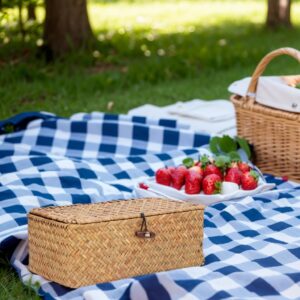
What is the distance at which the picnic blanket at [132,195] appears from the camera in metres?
3.12

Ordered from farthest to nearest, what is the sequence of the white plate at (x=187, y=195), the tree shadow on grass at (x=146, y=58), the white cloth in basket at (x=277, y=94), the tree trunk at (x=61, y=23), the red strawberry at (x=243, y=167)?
the tree trunk at (x=61, y=23)
the tree shadow on grass at (x=146, y=58)
the white cloth in basket at (x=277, y=94)
the red strawberry at (x=243, y=167)
the white plate at (x=187, y=195)

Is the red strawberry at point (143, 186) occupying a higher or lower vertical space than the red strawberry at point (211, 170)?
lower

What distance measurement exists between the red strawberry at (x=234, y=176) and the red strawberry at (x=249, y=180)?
0.02m

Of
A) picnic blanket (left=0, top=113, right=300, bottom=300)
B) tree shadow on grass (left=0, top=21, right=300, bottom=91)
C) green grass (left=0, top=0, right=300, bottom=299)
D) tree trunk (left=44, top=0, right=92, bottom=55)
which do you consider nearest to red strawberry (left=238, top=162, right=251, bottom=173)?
picnic blanket (left=0, top=113, right=300, bottom=300)

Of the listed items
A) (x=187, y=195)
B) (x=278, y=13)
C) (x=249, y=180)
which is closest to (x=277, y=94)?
(x=249, y=180)

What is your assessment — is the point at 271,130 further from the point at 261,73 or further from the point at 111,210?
the point at 111,210

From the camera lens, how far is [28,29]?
8.51 m

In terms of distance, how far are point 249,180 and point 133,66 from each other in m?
3.82

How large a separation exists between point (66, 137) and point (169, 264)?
2.23 meters

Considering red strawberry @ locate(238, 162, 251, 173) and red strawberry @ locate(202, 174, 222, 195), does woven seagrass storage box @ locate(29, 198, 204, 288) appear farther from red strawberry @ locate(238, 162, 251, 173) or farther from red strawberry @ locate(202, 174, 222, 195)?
red strawberry @ locate(238, 162, 251, 173)

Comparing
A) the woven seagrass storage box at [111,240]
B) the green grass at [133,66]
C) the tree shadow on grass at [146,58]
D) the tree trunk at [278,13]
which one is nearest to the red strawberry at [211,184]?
the woven seagrass storage box at [111,240]

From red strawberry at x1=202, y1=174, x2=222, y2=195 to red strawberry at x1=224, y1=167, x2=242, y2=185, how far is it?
0.10m

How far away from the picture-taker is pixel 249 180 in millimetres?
4332

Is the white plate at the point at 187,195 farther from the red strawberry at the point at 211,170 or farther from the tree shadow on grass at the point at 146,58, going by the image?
the tree shadow on grass at the point at 146,58
